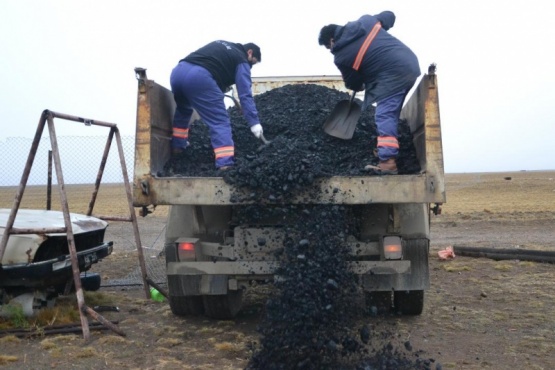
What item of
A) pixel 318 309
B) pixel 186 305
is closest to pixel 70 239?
pixel 186 305

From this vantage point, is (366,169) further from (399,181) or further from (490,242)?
(490,242)

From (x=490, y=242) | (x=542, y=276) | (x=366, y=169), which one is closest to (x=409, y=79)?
(x=366, y=169)

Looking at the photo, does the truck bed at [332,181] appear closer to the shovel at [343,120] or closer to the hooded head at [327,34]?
the shovel at [343,120]

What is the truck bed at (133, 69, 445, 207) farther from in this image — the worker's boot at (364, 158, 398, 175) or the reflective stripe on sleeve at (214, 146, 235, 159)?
the reflective stripe on sleeve at (214, 146, 235, 159)

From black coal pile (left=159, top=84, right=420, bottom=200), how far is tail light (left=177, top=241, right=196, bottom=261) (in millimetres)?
581

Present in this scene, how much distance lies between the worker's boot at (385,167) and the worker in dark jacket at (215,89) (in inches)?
44.1

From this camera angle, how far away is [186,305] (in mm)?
5035

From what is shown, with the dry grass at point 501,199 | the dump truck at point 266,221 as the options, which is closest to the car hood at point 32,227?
the dump truck at point 266,221

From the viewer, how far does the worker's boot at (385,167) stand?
4.20 m

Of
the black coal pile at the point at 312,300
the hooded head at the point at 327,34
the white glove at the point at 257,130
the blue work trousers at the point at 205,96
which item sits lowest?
the black coal pile at the point at 312,300

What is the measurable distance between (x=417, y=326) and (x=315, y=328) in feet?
5.18

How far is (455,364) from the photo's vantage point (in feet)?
12.3

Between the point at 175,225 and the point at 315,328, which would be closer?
the point at 315,328

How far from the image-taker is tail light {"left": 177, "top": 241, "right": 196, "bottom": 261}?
4297 mm
